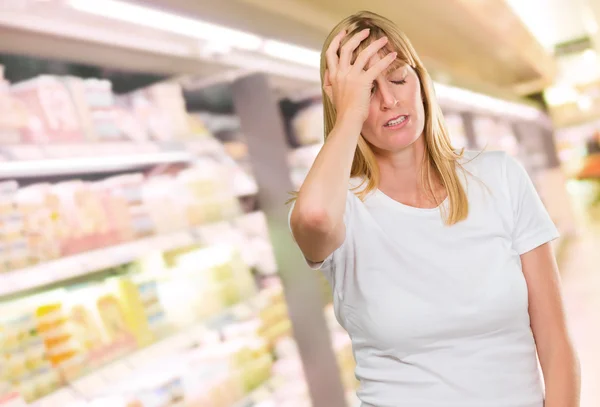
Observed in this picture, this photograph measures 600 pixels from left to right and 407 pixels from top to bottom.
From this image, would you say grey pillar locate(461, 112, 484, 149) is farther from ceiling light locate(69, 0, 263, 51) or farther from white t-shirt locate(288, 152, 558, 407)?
white t-shirt locate(288, 152, 558, 407)

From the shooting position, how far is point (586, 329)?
198 inches

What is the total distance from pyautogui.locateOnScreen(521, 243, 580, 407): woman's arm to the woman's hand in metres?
0.44

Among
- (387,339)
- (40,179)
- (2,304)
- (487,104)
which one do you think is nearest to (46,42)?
(40,179)

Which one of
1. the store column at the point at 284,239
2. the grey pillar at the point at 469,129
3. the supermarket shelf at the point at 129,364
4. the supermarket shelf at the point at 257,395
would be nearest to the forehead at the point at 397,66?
the supermarket shelf at the point at 129,364

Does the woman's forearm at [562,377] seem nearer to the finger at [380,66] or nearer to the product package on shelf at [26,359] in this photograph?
the finger at [380,66]

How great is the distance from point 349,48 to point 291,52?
161cm

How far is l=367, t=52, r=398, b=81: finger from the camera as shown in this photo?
1.16 metres

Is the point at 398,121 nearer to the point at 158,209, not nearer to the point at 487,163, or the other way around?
the point at 487,163

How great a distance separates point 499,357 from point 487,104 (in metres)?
6.42

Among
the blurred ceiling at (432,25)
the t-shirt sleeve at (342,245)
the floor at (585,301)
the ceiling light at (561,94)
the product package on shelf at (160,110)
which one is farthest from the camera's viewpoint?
the ceiling light at (561,94)

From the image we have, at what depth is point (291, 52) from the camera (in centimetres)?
276

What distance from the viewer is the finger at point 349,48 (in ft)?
3.94

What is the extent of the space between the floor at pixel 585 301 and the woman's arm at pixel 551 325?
1.74 m

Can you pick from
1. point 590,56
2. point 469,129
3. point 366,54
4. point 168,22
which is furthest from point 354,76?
point 590,56
